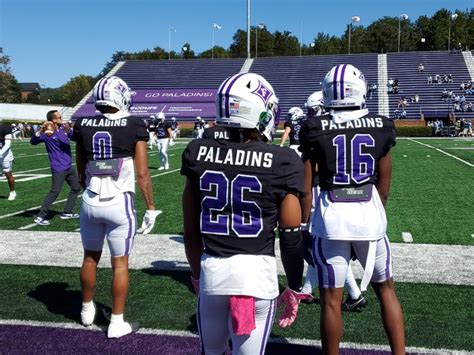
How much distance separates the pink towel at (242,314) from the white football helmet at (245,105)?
0.74 meters

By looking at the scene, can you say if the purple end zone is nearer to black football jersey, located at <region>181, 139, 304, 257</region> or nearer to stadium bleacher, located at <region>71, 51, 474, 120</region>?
black football jersey, located at <region>181, 139, 304, 257</region>

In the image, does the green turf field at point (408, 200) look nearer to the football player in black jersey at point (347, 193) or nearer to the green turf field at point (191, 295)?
the green turf field at point (191, 295)

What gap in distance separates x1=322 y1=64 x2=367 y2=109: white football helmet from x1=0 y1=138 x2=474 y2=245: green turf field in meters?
4.28

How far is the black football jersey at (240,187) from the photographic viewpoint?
2281 millimetres

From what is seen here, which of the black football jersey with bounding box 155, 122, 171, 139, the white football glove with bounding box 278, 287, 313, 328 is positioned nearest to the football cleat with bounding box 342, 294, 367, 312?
the white football glove with bounding box 278, 287, 313, 328

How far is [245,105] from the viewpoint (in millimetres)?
2320

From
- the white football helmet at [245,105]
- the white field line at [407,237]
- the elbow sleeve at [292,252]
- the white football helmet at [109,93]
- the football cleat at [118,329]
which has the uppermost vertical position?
the white football helmet at [109,93]

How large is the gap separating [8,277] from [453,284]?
14.8 ft

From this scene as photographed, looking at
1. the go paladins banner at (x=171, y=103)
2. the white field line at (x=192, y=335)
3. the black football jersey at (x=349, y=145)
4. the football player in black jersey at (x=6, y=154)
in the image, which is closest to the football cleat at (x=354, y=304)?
the white field line at (x=192, y=335)

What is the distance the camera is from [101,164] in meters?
4.02

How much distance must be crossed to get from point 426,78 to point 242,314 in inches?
1865

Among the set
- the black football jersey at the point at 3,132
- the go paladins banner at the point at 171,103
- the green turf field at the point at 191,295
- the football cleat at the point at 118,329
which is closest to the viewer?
the football cleat at the point at 118,329

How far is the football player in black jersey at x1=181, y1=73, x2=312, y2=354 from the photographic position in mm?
2293

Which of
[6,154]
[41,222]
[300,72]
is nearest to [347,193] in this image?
[41,222]
